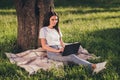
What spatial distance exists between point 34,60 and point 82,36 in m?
3.19

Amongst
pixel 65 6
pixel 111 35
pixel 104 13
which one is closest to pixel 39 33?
pixel 111 35

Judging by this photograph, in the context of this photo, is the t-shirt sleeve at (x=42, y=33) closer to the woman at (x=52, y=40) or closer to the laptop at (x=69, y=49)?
the woman at (x=52, y=40)

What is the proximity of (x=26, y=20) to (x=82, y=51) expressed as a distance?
1.66 m

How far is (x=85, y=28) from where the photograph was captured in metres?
13.6

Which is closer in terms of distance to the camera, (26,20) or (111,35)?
(26,20)

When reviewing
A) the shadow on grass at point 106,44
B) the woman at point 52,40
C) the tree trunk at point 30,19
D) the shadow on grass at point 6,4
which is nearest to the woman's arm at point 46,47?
the woman at point 52,40

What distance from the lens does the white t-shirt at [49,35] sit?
30.2 ft

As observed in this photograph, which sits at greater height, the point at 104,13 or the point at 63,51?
the point at 63,51

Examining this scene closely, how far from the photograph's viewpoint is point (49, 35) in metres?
9.23

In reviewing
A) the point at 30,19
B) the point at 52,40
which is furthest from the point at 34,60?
the point at 30,19

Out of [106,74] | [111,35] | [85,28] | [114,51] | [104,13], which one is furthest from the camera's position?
[104,13]

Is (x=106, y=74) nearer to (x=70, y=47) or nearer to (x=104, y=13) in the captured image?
(x=70, y=47)

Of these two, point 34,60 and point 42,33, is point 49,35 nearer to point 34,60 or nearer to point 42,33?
point 42,33

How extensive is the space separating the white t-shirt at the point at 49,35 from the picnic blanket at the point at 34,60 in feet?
1.29
